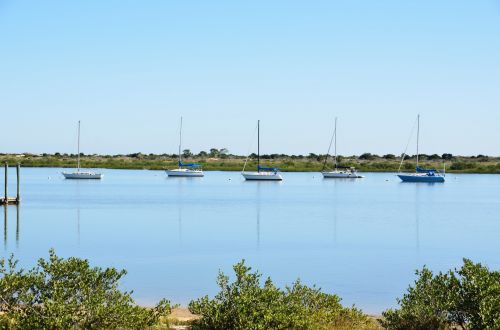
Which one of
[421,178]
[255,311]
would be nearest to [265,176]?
[421,178]

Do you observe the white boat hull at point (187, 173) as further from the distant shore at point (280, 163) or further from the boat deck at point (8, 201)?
the boat deck at point (8, 201)

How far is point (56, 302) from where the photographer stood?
11008 mm

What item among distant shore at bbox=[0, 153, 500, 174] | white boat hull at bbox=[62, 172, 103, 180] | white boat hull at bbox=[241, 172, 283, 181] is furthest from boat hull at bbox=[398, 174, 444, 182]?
white boat hull at bbox=[62, 172, 103, 180]

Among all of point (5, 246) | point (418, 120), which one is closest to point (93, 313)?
point (5, 246)

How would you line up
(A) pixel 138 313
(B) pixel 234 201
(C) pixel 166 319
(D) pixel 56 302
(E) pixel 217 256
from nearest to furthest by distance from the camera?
(D) pixel 56 302
(A) pixel 138 313
(C) pixel 166 319
(E) pixel 217 256
(B) pixel 234 201

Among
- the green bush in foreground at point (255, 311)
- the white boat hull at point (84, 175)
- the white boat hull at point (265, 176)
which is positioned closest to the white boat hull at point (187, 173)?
the white boat hull at point (265, 176)

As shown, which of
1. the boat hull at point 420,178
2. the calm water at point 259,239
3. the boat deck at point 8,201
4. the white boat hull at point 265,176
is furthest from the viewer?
the boat hull at point 420,178

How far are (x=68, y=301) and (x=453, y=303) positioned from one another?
629cm

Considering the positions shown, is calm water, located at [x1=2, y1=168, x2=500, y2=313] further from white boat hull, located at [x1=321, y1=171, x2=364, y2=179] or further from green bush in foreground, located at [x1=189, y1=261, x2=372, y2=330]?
white boat hull, located at [x1=321, y1=171, x2=364, y2=179]

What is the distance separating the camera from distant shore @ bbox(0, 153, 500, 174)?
457 ft

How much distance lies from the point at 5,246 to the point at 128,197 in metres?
35.5

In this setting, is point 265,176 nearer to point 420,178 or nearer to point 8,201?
point 420,178

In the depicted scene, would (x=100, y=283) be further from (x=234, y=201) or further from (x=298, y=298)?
(x=234, y=201)

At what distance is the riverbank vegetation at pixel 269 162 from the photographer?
5531 inches
